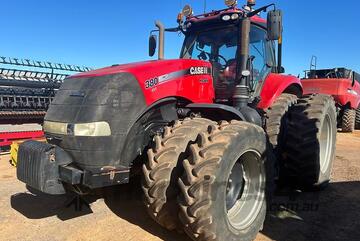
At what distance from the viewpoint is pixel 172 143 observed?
3.54m

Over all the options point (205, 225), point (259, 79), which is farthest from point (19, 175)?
point (259, 79)

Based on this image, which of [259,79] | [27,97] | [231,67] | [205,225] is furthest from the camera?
[27,97]

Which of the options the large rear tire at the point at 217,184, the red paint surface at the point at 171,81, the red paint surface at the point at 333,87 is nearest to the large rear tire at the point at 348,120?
the red paint surface at the point at 333,87

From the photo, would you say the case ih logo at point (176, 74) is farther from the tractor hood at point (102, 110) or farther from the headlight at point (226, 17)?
the headlight at point (226, 17)

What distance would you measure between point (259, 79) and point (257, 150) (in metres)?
1.74

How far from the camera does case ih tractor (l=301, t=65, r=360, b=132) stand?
13.0m

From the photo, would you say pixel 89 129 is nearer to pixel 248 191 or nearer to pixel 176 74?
pixel 176 74

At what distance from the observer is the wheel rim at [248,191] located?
12.9 ft

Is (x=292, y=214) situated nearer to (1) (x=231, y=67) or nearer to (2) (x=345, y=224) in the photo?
(2) (x=345, y=224)

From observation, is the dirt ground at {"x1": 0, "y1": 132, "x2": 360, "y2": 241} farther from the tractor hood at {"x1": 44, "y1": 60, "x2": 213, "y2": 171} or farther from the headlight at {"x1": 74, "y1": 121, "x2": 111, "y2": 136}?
the headlight at {"x1": 74, "y1": 121, "x2": 111, "y2": 136}

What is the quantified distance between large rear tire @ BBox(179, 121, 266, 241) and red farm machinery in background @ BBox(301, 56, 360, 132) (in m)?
9.68

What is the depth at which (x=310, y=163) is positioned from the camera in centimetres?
513

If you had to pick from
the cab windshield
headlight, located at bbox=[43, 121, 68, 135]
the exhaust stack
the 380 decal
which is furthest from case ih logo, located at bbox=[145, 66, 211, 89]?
headlight, located at bbox=[43, 121, 68, 135]

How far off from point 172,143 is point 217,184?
56 centimetres
